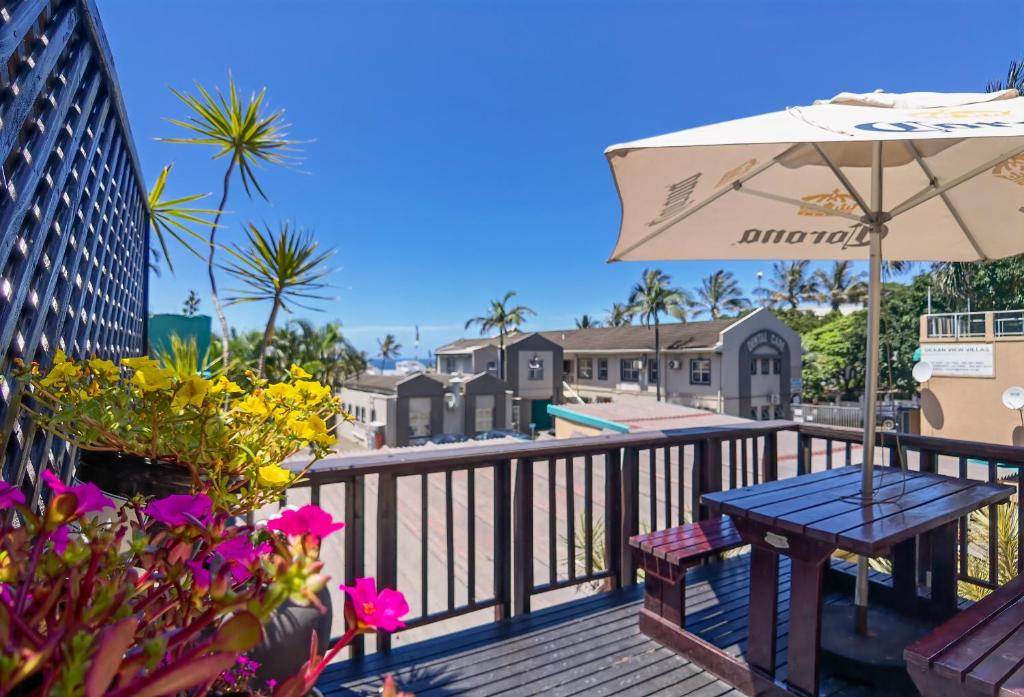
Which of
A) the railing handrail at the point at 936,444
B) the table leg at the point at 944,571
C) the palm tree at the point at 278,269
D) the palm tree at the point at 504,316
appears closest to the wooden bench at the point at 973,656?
the table leg at the point at 944,571

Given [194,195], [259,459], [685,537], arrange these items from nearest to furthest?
[259,459]
[685,537]
[194,195]

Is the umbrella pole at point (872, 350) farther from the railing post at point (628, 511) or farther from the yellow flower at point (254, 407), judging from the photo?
the yellow flower at point (254, 407)

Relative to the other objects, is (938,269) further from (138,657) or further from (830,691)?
(138,657)

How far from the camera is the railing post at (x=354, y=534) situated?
2.16 meters

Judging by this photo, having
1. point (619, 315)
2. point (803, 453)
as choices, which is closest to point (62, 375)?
point (803, 453)

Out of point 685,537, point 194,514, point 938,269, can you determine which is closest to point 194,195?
point 194,514

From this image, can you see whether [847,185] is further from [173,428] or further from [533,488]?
[173,428]

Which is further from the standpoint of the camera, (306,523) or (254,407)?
(254,407)

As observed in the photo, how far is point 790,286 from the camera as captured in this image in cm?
3825

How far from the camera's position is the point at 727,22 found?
6.29m

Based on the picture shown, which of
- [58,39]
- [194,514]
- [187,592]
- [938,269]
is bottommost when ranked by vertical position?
[187,592]

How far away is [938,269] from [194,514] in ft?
82.0

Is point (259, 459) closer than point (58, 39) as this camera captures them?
Yes

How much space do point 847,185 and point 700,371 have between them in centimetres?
2370
